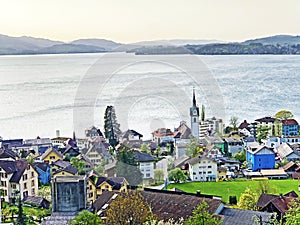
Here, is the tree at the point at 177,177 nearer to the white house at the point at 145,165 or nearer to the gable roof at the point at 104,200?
the white house at the point at 145,165

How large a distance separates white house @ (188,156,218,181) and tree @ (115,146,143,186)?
126 cm

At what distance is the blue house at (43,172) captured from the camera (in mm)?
9859

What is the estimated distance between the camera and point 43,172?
32.7 feet

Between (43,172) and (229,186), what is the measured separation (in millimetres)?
3469

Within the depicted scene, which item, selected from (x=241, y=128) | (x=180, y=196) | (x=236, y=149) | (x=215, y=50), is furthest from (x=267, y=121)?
(x=215, y=50)

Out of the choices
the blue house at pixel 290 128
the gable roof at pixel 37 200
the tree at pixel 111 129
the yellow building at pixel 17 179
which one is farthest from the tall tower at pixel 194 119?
the gable roof at pixel 37 200

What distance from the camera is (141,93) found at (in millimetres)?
24688

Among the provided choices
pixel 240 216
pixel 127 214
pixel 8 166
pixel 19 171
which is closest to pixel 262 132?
pixel 19 171

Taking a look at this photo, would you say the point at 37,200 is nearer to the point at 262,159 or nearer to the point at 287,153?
the point at 262,159

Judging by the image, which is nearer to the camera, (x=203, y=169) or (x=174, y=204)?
(x=174, y=204)

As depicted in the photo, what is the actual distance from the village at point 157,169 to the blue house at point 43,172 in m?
0.03

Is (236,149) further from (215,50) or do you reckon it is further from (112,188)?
(215,50)

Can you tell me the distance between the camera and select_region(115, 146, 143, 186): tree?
9703mm

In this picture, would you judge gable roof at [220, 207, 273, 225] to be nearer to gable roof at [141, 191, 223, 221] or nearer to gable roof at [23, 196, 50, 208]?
gable roof at [141, 191, 223, 221]
